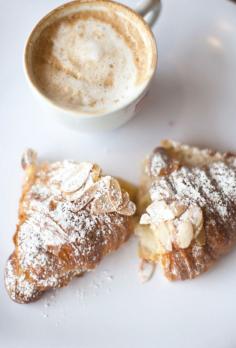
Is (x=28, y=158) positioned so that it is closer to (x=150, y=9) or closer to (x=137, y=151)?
(x=137, y=151)

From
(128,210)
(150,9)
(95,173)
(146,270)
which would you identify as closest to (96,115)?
(95,173)

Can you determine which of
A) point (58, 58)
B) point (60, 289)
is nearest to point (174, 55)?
point (58, 58)

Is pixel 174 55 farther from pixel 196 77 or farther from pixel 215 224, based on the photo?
pixel 215 224

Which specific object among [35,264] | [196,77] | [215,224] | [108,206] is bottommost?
[35,264]

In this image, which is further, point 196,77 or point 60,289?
point 196,77

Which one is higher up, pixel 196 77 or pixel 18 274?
pixel 196 77

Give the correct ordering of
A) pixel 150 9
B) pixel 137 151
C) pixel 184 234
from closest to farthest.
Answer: pixel 184 234 → pixel 150 9 → pixel 137 151

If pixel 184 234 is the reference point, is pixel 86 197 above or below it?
below

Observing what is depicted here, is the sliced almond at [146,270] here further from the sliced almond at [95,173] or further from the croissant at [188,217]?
the sliced almond at [95,173]
